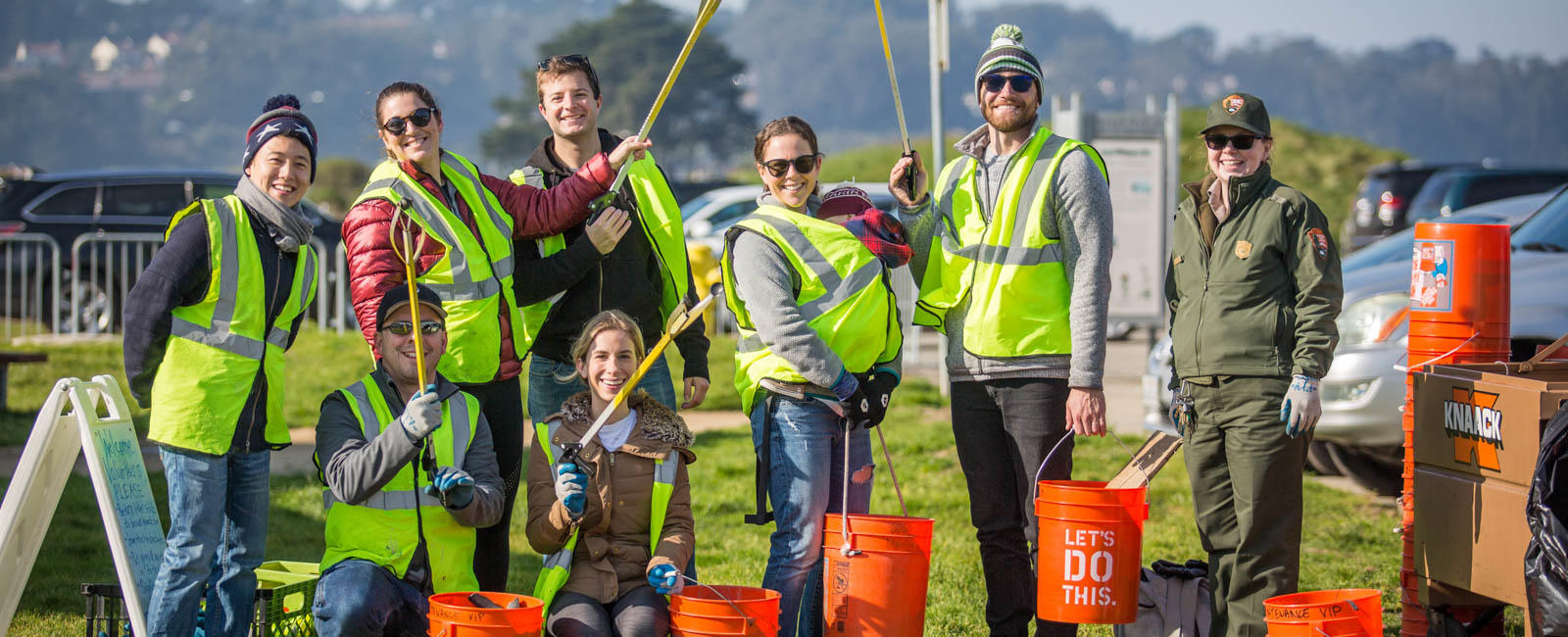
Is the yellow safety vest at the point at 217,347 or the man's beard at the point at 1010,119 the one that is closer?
the yellow safety vest at the point at 217,347

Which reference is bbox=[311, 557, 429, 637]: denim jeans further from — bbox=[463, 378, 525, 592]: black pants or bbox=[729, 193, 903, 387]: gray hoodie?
bbox=[729, 193, 903, 387]: gray hoodie

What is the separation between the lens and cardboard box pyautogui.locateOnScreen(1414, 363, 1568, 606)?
4.48 meters

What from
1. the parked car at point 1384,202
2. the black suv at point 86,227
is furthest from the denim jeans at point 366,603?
the parked car at point 1384,202

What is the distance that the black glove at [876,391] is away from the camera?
449 cm

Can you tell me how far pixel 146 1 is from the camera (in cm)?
18275

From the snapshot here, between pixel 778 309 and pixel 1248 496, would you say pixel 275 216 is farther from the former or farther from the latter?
pixel 1248 496

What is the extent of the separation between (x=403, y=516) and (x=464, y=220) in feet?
3.12

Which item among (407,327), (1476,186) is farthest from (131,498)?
(1476,186)

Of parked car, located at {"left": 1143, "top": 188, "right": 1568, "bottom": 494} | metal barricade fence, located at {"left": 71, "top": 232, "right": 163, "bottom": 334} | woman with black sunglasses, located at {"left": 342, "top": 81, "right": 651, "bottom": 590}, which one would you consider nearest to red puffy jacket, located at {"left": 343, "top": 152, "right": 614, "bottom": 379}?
woman with black sunglasses, located at {"left": 342, "top": 81, "right": 651, "bottom": 590}

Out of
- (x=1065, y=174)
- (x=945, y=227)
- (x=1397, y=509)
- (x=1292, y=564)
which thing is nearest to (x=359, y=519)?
(x=945, y=227)

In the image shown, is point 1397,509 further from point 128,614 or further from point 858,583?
point 128,614

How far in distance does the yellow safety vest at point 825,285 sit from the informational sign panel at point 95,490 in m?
1.87

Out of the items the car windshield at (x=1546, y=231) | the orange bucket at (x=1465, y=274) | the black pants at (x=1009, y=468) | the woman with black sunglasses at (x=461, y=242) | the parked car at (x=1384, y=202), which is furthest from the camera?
the parked car at (x=1384, y=202)

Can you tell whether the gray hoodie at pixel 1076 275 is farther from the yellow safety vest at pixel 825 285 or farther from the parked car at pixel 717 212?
the parked car at pixel 717 212
